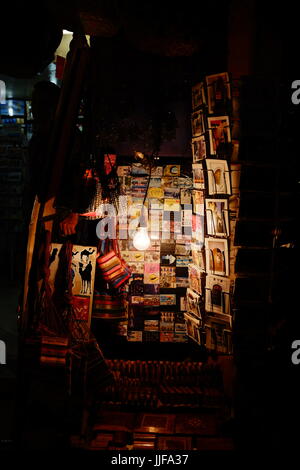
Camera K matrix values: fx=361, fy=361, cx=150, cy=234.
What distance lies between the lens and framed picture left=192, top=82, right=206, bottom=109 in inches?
155

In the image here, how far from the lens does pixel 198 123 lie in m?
4.09

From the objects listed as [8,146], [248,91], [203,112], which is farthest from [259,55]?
[8,146]

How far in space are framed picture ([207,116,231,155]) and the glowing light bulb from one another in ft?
4.78

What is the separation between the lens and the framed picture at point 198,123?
13.0ft

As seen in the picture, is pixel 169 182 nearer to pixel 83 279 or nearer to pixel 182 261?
pixel 182 261

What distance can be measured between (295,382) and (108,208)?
10.1 feet

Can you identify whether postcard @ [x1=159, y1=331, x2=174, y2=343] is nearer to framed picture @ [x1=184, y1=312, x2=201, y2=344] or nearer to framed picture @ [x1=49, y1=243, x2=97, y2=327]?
framed picture @ [x1=184, y1=312, x2=201, y2=344]

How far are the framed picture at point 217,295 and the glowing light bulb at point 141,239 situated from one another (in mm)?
1128

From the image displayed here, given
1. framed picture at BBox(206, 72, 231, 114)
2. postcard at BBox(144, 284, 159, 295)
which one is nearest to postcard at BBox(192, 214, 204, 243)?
postcard at BBox(144, 284, 159, 295)

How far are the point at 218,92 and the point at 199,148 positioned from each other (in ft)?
2.12

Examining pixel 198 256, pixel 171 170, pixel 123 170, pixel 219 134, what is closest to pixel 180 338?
pixel 198 256

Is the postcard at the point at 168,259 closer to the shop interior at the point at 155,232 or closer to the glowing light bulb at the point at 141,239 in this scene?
the shop interior at the point at 155,232

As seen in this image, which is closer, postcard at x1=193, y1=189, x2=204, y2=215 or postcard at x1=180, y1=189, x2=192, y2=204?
postcard at x1=193, y1=189, x2=204, y2=215

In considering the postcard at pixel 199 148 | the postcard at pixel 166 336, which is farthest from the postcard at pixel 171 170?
the postcard at pixel 166 336
